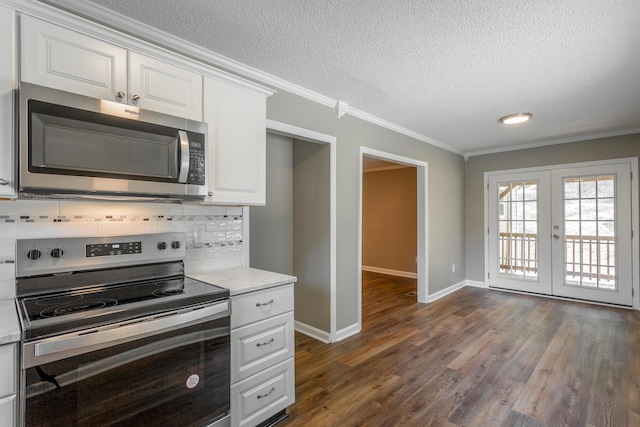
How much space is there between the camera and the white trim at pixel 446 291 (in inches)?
186

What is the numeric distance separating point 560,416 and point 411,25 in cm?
263

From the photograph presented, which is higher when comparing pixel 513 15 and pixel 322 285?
pixel 513 15

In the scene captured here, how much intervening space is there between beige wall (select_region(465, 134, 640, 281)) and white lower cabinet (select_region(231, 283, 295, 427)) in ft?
15.3

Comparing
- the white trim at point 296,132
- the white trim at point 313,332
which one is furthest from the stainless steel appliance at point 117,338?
the white trim at point 313,332

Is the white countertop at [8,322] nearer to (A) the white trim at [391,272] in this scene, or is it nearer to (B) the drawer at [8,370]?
(B) the drawer at [8,370]

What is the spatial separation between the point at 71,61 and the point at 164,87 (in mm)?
402

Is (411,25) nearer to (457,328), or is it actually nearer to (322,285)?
(322,285)

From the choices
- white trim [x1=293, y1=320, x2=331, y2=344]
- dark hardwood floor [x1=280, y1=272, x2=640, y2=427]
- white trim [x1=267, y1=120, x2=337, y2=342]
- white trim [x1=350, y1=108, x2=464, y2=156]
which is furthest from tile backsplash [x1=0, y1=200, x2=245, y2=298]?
white trim [x1=350, y1=108, x2=464, y2=156]

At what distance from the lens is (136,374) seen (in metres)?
1.35

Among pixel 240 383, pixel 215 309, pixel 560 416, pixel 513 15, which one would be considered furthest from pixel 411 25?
pixel 560 416

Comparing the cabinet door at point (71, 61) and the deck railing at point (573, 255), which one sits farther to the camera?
the deck railing at point (573, 255)

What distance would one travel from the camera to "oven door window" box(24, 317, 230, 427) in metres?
1.17

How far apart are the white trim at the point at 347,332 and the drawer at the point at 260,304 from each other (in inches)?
54.5

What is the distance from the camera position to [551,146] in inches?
194
